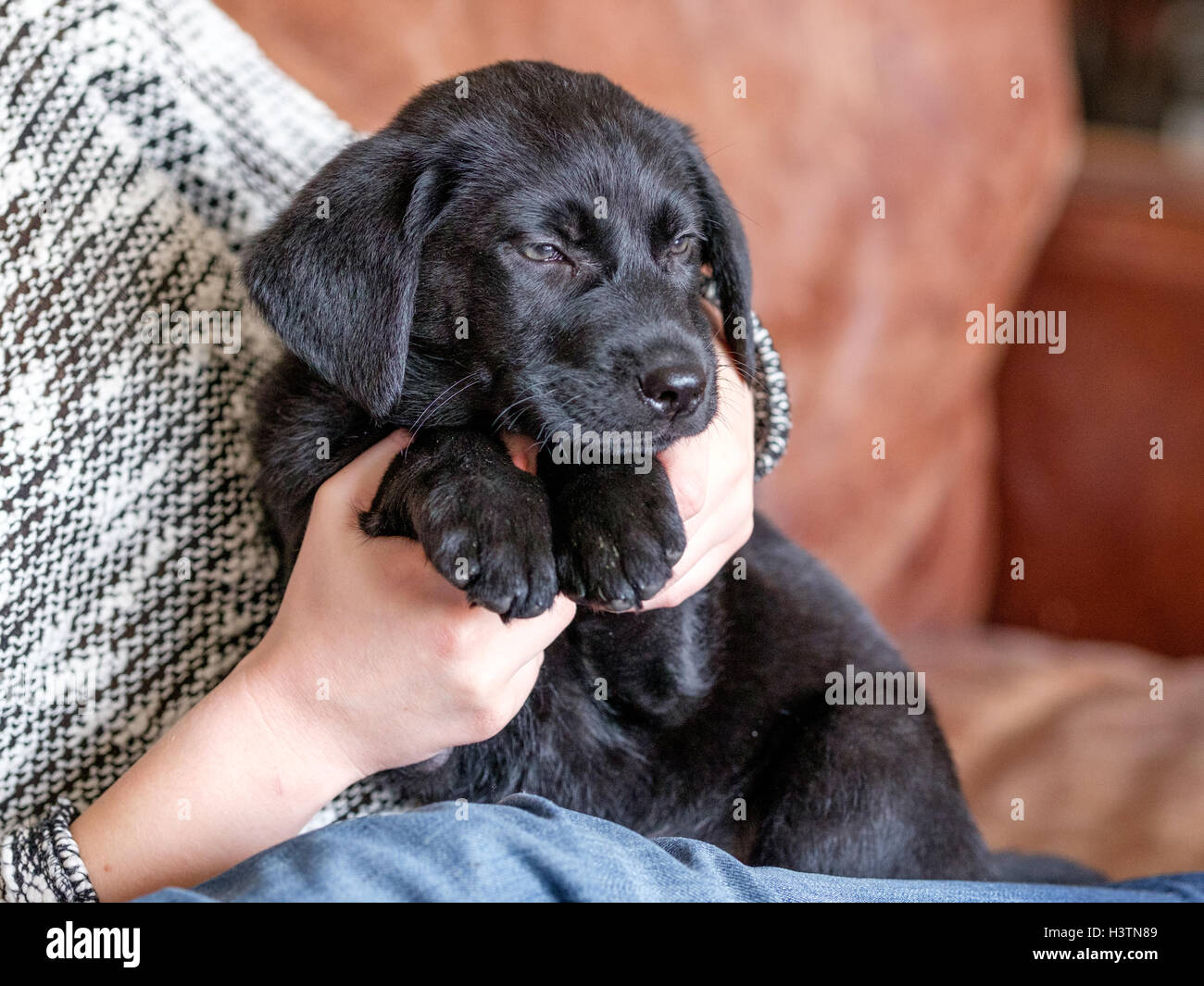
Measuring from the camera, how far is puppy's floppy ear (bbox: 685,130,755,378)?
151 cm

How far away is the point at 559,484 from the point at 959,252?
5.64ft

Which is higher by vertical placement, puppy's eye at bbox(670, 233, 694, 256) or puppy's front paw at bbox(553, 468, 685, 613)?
puppy's eye at bbox(670, 233, 694, 256)

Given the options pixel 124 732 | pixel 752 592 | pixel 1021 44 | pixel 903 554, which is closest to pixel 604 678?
pixel 752 592

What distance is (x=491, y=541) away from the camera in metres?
1.04

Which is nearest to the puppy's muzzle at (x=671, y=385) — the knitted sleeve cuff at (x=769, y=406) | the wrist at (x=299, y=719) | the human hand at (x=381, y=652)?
the human hand at (x=381, y=652)

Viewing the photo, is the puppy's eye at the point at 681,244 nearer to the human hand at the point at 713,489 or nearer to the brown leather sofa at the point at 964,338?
the human hand at the point at 713,489

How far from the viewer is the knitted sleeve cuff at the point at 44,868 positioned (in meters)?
1.10

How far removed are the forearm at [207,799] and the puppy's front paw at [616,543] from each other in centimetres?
37

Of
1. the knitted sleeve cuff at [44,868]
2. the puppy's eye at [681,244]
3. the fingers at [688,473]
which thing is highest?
the puppy's eye at [681,244]

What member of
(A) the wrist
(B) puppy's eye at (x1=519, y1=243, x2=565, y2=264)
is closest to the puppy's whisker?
(B) puppy's eye at (x1=519, y1=243, x2=565, y2=264)

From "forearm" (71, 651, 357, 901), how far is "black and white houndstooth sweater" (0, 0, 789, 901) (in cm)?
8

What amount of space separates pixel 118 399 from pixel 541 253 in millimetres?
537

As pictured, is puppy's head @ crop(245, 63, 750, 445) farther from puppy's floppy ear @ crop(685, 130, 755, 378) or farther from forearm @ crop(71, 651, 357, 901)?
forearm @ crop(71, 651, 357, 901)

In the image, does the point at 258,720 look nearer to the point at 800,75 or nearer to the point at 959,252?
the point at 800,75
